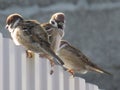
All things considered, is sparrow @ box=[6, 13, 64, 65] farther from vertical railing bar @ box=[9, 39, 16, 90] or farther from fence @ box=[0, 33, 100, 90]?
vertical railing bar @ box=[9, 39, 16, 90]

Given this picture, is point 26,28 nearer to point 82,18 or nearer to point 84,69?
point 84,69

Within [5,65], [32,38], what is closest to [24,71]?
[5,65]

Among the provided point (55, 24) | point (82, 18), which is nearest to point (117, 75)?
point (82, 18)

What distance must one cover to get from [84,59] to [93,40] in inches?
77.1

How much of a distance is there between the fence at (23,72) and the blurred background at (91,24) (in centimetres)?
357

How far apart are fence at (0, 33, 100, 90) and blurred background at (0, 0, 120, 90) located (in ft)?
11.7

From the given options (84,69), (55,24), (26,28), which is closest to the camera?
(26,28)

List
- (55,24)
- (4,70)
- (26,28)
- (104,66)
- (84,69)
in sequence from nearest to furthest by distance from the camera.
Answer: (4,70), (26,28), (55,24), (84,69), (104,66)

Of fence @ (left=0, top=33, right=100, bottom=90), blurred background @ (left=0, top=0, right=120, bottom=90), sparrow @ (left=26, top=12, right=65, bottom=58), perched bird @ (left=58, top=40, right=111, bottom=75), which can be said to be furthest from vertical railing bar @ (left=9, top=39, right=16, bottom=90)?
blurred background @ (left=0, top=0, right=120, bottom=90)

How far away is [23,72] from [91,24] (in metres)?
4.23

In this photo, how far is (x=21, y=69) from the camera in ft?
10.6

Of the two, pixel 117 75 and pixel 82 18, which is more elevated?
pixel 82 18

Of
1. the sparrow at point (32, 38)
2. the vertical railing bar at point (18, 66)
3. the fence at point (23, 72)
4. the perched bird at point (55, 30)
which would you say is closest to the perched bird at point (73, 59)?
the perched bird at point (55, 30)

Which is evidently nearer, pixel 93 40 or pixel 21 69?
pixel 21 69
